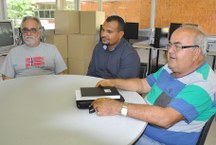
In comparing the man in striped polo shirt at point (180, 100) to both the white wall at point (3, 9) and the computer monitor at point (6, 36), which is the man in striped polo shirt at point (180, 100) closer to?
the computer monitor at point (6, 36)

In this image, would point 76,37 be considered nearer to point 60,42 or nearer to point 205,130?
point 60,42

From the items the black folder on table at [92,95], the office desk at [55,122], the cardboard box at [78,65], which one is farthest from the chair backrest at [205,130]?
Answer: the cardboard box at [78,65]

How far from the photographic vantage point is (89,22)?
4586 mm

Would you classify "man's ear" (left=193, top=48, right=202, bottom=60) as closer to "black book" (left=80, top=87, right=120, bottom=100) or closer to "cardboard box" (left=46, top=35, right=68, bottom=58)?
"black book" (left=80, top=87, right=120, bottom=100)

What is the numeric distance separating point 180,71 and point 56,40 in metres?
3.22

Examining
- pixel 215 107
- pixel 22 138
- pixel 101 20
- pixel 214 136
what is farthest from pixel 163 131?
pixel 101 20

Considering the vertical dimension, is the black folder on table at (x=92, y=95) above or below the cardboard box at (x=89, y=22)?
below

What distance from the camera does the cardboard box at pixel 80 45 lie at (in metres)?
4.44

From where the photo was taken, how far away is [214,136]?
2551 mm

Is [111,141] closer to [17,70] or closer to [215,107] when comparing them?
[215,107]

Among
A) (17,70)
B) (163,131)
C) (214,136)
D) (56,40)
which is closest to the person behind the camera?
(163,131)

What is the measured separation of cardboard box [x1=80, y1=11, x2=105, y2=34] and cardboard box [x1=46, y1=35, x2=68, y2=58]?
461 mm

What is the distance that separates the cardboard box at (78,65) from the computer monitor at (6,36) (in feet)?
4.38

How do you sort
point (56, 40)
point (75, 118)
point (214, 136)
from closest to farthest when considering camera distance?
point (75, 118) → point (214, 136) → point (56, 40)
